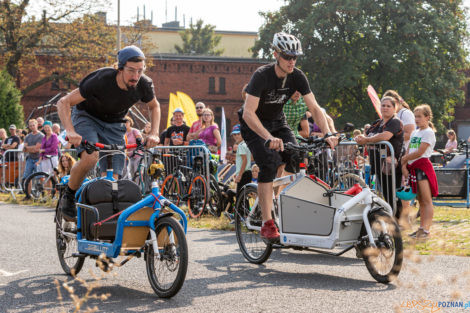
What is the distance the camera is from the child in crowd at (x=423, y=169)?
9.34 meters

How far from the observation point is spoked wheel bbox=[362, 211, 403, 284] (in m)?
5.77

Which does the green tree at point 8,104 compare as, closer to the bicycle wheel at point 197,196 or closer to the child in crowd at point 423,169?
the bicycle wheel at point 197,196

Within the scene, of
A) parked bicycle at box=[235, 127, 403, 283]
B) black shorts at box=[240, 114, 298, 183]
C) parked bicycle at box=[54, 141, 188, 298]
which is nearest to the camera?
parked bicycle at box=[54, 141, 188, 298]

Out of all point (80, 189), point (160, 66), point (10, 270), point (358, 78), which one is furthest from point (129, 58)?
point (160, 66)

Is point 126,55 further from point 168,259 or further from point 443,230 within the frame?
point 443,230

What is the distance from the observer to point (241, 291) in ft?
19.4

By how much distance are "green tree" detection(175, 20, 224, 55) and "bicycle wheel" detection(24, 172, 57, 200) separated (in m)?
76.6

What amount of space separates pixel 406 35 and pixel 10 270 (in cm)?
3808

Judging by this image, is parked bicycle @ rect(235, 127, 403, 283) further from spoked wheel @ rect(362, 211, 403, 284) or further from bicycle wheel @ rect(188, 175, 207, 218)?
bicycle wheel @ rect(188, 175, 207, 218)

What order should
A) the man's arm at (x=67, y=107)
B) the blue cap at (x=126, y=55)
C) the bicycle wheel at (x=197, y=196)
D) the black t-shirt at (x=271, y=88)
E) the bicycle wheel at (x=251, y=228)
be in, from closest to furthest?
the blue cap at (x=126, y=55) → the man's arm at (x=67, y=107) → the black t-shirt at (x=271, y=88) → the bicycle wheel at (x=251, y=228) → the bicycle wheel at (x=197, y=196)

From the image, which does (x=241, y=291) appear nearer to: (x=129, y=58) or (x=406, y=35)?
(x=129, y=58)

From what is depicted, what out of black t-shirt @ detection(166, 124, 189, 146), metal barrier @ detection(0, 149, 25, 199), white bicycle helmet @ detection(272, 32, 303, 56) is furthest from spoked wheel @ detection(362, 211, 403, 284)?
metal barrier @ detection(0, 149, 25, 199)

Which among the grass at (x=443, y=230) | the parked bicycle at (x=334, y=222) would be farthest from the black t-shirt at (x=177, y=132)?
the parked bicycle at (x=334, y=222)

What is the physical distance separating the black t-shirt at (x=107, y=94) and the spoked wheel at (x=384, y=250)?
2.40 m
